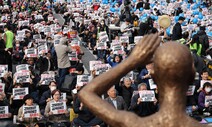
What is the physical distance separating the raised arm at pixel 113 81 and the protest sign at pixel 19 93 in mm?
8022

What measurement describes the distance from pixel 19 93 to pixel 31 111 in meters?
1.03

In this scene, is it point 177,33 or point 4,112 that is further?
point 177,33

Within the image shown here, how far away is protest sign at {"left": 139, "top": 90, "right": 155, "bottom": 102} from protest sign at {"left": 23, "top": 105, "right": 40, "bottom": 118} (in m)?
2.07

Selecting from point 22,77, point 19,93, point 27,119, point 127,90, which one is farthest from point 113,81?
point 22,77

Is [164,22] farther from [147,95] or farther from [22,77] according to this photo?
[147,95]

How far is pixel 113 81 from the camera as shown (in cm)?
203

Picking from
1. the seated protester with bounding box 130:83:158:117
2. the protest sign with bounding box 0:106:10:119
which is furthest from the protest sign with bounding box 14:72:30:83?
the seated protester with bounding box 130:83:158:117

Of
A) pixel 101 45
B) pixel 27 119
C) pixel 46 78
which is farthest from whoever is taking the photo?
pixel 101 45

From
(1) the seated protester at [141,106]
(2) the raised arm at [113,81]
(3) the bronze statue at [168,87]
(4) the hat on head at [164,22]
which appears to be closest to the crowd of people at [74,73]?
(1) the seated protester at [141,106]

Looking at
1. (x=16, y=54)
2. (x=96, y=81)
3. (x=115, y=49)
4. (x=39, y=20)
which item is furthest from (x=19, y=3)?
(x=96, y=81)

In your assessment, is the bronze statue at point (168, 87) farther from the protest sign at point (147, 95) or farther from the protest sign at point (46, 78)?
the protest sign at point (46, 78)

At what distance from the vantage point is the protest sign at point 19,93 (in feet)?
32.4

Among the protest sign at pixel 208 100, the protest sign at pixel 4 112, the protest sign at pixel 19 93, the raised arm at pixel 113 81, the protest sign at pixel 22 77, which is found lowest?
the protest sign at pixel 208 100

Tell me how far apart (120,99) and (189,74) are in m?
7.02
